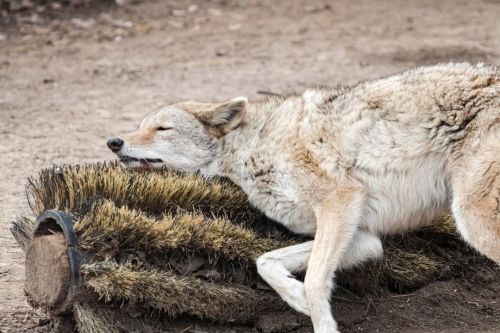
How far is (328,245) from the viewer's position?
599cm

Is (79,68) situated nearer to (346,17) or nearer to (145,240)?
(346,17)

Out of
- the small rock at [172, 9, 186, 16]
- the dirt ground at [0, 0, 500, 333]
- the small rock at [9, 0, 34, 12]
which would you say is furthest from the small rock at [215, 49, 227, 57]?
the small rock at [9, 0, 34, 12]

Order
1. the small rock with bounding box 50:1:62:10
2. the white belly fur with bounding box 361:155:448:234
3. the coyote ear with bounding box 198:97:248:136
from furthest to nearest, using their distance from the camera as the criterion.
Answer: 1. the small rock with bounding box 50:1:62:10
2. the coyote ear with bounding box 198:97:248:136
3. the white belly fur with bounding box 361:155:448:234

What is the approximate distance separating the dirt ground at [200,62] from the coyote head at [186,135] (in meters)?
1.37

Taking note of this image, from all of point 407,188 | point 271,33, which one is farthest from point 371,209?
point 271,33

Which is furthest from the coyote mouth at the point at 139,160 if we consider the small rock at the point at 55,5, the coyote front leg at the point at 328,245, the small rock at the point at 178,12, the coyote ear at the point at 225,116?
the small rock at the point at 55,5

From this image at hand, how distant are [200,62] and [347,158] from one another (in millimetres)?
7326

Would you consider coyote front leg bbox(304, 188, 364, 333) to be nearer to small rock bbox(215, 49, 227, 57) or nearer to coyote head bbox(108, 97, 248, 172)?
coyote head bbox(108, 97, 248, 172)

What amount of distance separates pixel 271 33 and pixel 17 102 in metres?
4.87

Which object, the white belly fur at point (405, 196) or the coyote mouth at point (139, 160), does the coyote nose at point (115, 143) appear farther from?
the white belly fur at point (405, 196)

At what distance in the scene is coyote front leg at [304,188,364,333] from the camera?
5832 millimetres

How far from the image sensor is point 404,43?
1391 cm

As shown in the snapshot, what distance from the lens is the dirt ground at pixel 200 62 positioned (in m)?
6.92

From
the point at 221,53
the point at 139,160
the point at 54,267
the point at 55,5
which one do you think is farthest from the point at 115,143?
A: the point at 55,5
